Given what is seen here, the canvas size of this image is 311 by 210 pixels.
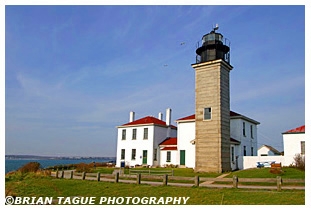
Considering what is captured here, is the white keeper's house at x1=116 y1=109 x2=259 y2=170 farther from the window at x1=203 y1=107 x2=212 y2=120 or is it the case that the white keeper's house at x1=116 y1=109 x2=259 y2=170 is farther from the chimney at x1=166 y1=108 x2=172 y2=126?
the window at x1=203 y1=107 x2=212 y2=120

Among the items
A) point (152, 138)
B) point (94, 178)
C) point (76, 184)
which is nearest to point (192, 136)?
point (152, 138)

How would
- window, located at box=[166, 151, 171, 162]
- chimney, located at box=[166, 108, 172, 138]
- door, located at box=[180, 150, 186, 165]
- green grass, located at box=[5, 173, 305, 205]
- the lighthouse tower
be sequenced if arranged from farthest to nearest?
chimney, located at box=[166, 108, 172, 138] → window, located at box=[166, 151, 171, 162] → door, located at box=[180, 150, 186, 165] → the lighthouse tower → green grass, located at box=[5, 173, 305, 205]

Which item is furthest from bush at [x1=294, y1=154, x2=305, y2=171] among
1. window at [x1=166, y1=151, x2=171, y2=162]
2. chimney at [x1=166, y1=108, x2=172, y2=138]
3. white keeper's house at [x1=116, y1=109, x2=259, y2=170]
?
chimney at [x1=166, y1=108, x2=172, y2=138]

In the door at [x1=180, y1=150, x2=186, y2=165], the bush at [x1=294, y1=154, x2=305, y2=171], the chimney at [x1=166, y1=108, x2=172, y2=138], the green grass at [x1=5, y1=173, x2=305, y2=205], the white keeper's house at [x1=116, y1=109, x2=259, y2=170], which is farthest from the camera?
the chimney at [x1=166, y1=108, x2=172, y2=138]

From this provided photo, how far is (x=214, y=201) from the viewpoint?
962cm

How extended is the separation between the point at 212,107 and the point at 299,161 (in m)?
7.15

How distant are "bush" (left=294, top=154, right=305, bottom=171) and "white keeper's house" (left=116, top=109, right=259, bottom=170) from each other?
4473 mm

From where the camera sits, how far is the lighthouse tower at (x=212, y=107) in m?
20.4

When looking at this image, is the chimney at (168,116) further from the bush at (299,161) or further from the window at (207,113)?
the bush at (299,161)

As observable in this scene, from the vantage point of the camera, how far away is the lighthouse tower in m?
20.4

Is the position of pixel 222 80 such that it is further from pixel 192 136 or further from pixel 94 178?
pixel 94 178

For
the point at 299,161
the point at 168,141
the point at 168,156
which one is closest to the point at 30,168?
the point at 168,156

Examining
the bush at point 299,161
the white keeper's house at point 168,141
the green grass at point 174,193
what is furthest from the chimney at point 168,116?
the green grass at point 174,193

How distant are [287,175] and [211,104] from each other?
7565 millimetres
